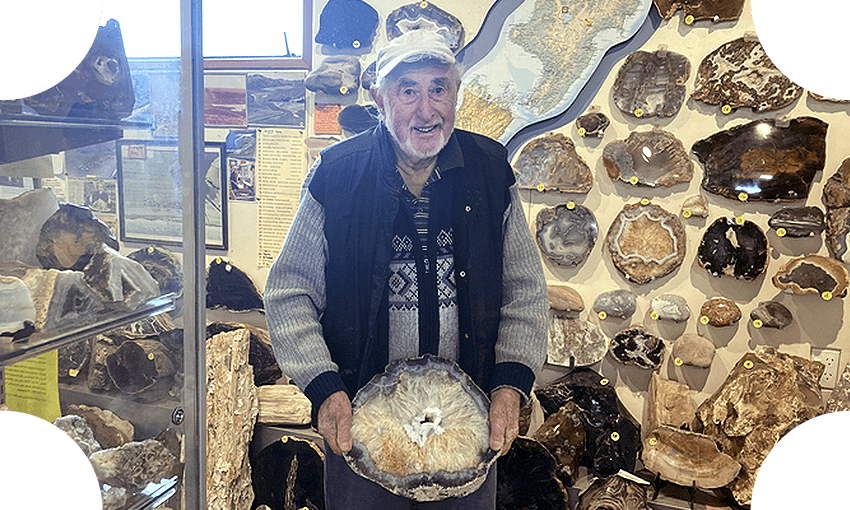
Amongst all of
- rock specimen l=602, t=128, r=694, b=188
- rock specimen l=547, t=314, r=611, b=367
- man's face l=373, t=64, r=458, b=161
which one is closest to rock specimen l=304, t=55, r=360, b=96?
man's face l=373, t=64, r=458, b=161

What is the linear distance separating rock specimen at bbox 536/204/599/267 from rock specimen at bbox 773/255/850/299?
56 cm

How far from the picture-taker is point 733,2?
183 centimetres

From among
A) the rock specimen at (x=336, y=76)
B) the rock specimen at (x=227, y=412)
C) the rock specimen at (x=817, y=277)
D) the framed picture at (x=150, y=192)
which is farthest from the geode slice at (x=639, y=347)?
the framed picture at (x=150, y=192)

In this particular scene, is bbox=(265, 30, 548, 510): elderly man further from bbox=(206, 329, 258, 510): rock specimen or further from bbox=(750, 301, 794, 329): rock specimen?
bbox=(750, 301, 794, 329): rock specimen

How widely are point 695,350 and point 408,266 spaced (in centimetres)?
92

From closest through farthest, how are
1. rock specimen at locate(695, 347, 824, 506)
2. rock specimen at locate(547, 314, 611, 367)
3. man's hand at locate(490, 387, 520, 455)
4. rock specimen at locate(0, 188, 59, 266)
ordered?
rock specimen at locate(0, 188, 59, 266) < man's hand at locate(490, 387, 520, 455) < rock specimen at locate(695, 347, 824, 506) < rock specimen at locate(547, 314, 611, 367)

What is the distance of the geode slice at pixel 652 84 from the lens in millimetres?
1903

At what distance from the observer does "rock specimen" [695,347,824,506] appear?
1919mm

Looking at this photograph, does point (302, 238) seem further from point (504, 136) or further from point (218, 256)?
point (504, 136)

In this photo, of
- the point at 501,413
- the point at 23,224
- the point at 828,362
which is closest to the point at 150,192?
the point at 23,224

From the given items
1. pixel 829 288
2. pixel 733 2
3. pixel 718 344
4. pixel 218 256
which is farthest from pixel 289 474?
pixel 733 2

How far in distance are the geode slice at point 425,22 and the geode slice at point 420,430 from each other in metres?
0.92

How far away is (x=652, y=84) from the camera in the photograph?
1913mm

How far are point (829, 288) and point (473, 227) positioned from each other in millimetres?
1055
